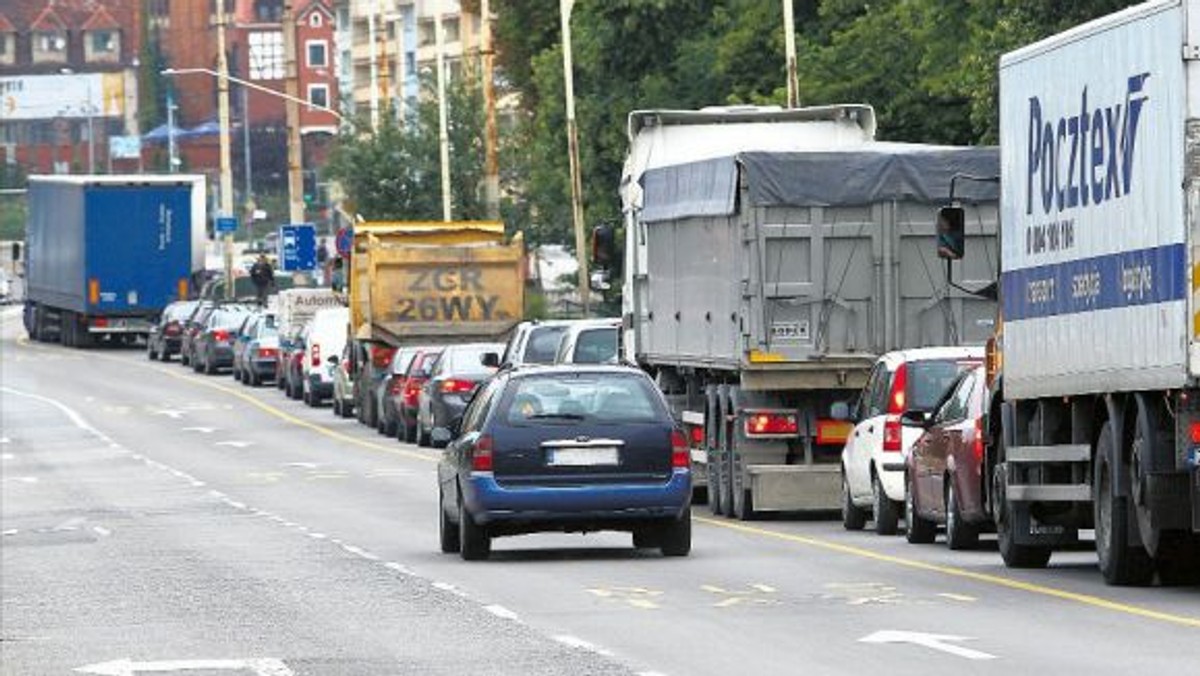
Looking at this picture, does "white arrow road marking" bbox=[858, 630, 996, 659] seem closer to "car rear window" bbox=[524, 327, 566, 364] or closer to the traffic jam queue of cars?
the traffic jam queue of cars

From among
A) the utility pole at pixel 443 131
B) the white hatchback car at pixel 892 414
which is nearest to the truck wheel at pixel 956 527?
the white hatchback car at pixel 892 414

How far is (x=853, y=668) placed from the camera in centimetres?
1755

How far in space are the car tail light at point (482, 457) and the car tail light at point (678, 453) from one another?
4.23 ft

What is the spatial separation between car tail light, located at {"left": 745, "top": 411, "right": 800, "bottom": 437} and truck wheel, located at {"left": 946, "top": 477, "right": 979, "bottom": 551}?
5.66 meters

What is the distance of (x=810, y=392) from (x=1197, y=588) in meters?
11.8

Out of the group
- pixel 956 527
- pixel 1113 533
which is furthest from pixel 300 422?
pixel 1113 533

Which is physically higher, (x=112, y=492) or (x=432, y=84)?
(x=432, y=84)

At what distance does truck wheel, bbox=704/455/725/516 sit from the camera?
116 feet

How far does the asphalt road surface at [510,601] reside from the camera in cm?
1850

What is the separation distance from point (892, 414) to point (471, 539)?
4340 millimetres

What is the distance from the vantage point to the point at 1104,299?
22.8 meters

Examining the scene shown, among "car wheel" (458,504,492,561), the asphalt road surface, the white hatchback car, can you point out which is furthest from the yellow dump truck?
"car wheel" (458,504,492,561)

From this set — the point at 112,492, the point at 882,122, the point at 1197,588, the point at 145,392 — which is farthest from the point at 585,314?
the point at 1197,588

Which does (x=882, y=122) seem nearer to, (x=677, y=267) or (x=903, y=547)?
(x=677, y=267)
